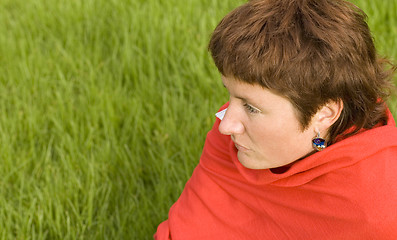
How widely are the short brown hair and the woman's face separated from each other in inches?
1.3

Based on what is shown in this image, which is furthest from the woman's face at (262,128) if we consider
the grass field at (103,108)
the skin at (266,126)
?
the grass field at (103,108)

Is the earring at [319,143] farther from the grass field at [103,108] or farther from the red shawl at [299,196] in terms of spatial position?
the grass field at [103,108]

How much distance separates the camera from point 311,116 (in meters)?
1.55

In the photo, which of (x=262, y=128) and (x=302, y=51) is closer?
(x=302, y=51)

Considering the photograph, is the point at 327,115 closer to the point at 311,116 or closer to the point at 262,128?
the point at 311,116

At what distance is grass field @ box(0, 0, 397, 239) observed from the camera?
8.33 feet

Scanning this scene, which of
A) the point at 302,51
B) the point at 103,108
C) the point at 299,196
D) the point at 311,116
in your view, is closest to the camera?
the point at 302,51

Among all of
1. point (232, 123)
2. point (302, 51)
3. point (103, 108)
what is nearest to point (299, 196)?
point (232, 123)

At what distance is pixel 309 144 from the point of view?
164cm

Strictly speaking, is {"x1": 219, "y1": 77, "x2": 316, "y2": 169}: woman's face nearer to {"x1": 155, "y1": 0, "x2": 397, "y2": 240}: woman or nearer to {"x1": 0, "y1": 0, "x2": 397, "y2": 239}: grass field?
{"x1": 155, "y1": 0, "x2": 397, "y2": 240}: woman

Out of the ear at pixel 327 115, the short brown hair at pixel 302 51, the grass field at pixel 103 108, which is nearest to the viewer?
the short brown hair at pixel 302 51

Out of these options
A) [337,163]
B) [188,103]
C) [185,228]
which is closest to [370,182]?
[337,163]

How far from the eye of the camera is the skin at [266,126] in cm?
152

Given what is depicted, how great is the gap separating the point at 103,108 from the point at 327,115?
1763mm
